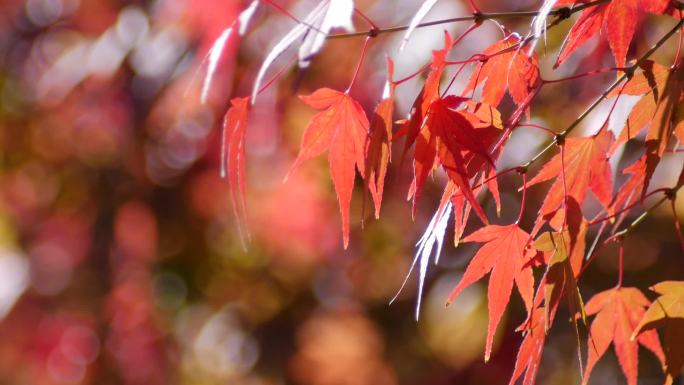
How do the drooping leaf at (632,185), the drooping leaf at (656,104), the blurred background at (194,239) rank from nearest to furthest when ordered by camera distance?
the drooping leaf at (656,104) → the drooping leaf at (632,185) → the blurred background at (194,239)

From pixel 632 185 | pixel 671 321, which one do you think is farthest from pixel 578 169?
pixel 671 321

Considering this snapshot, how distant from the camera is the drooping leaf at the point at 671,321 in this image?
2.02ft

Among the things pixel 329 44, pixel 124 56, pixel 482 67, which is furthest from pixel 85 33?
pixel 482 67

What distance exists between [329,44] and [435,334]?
0.89 m

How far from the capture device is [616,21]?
2.10 ft

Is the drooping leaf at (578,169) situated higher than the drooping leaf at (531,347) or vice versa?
the drooping leaf at (578,169)

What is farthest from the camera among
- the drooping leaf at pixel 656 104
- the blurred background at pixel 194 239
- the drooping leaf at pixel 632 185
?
the blurred background at pixel 194 239

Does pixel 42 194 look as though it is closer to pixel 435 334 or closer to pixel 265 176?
pixel 265 176

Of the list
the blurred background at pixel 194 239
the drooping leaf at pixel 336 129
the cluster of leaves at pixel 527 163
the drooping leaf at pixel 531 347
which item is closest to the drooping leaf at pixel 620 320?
the cluster of leaves at pixel 527 163

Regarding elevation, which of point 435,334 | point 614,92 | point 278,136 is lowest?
point 435,334

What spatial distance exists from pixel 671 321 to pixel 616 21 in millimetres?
216

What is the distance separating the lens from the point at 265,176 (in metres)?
2.52

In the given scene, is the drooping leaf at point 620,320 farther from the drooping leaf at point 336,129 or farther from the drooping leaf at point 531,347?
the drooping leaf at point 336,129

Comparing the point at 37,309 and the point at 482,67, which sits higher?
the point at 482,67
